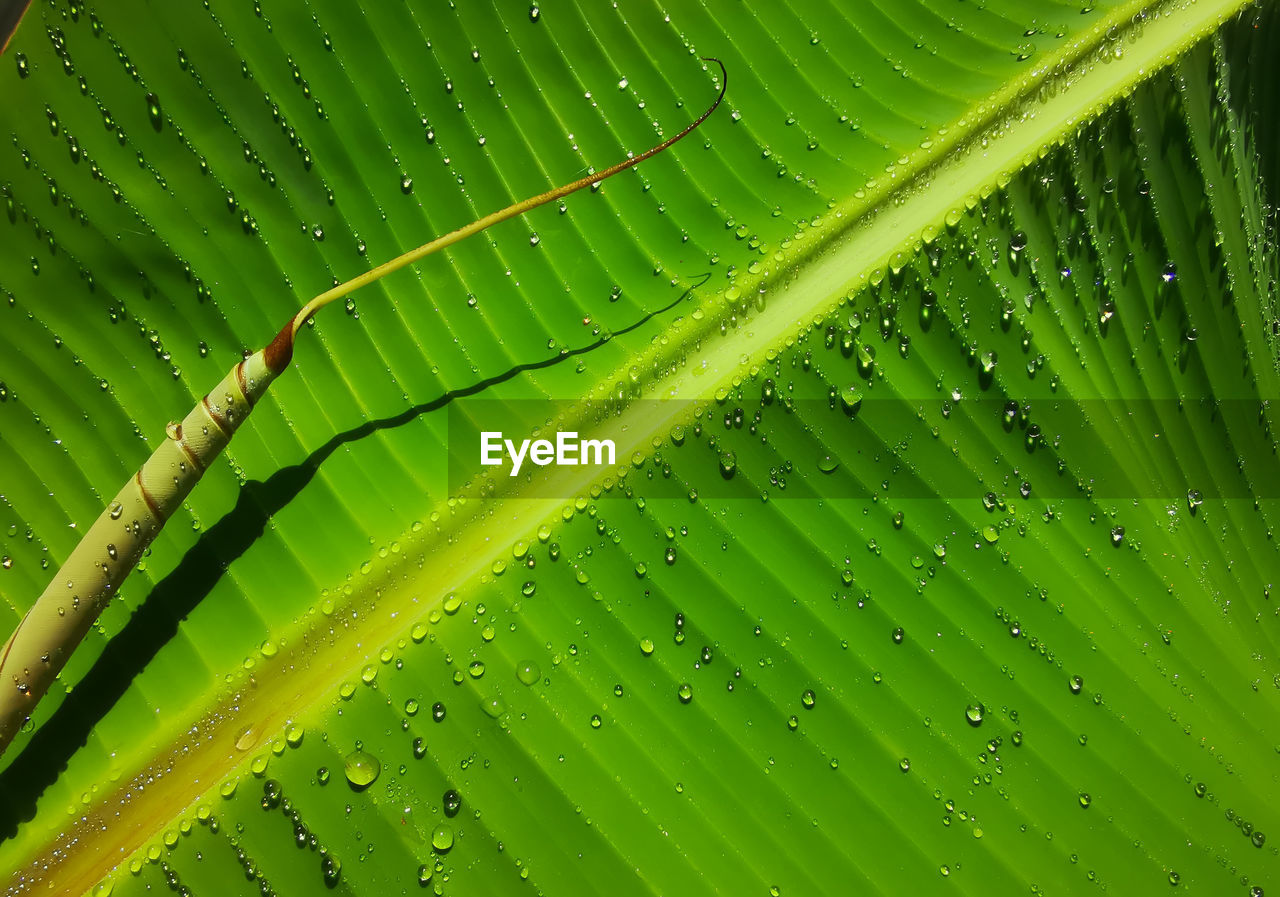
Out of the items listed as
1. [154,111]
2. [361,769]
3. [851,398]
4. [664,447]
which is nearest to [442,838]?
[361,769]

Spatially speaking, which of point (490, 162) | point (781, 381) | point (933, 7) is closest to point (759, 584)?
point (781, 381)

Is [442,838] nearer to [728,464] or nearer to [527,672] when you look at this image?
[527,672]

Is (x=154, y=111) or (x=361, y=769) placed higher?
(x=154, y=111)

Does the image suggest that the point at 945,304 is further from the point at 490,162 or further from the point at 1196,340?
the point at 490,162

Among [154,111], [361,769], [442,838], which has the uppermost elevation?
[154,111]

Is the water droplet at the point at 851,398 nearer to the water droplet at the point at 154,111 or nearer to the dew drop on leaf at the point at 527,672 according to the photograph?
the dew drop on leaf at the point at 527,672

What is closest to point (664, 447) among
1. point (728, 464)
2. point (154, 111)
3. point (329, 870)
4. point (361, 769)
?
point (728, 464)

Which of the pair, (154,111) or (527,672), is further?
(154,111)
